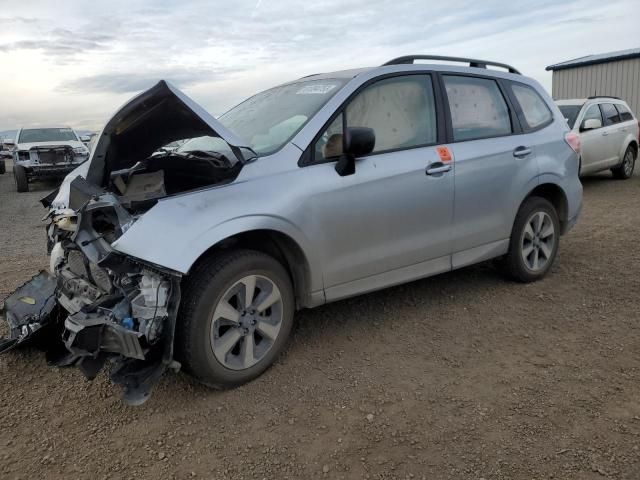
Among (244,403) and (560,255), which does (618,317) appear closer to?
(560,255)

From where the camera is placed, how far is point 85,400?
324 cm

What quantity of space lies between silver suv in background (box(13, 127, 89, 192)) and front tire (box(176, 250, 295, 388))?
11691mm

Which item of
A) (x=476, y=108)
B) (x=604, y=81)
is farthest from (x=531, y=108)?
(x=604, y=81)

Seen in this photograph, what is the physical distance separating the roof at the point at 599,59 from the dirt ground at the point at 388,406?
70.0 feet

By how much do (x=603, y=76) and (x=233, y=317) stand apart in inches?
962

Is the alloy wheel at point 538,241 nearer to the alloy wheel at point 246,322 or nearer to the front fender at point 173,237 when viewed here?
the alloy wheel at point 246,322

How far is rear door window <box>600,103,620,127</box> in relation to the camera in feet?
35.6

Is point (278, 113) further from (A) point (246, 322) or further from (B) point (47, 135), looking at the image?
(B) point (47, 135)

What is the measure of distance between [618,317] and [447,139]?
1.83 metres

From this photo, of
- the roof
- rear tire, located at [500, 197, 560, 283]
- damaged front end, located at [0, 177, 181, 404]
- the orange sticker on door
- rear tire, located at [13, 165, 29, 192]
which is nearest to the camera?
damaged front end, located at [0, 177, 181, 404]

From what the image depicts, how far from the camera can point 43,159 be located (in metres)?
13.8

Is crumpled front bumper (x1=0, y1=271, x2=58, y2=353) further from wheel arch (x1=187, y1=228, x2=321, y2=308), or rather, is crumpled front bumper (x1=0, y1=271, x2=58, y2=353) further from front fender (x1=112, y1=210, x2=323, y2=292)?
wheel arch (x1=187, y1=228, x2=321, y2=308)

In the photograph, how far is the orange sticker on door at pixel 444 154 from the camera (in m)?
4.03

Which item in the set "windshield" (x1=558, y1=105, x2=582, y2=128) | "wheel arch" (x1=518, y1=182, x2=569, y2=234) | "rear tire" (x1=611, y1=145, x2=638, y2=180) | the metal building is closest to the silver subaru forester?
"wheel arch" (x1=518, y1=182, x2=569, y2=234)
